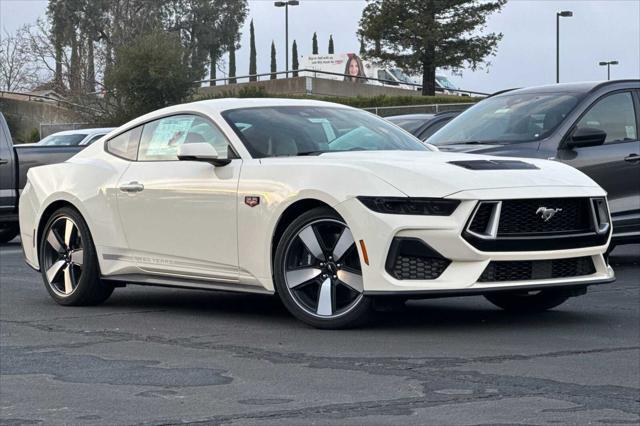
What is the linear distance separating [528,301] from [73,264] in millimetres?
3244

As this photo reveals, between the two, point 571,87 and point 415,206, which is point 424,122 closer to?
point 571,87

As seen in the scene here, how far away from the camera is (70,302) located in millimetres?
9344

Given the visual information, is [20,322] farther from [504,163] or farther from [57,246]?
[504,163]

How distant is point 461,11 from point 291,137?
Result: 2087 inches

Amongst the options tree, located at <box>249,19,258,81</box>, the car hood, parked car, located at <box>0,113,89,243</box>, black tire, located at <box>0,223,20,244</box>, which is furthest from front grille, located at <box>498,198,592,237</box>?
tree, located at <box>249,19,258,81</box>

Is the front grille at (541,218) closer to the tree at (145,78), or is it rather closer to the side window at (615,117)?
the side window at (615,117)

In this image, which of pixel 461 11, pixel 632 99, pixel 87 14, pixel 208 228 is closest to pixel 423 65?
pixel 461 11

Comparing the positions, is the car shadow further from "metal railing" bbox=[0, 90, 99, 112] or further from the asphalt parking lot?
"metal railing" bbox=[0, 90, 99, 112]

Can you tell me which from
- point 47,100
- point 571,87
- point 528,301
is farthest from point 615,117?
point 47,100

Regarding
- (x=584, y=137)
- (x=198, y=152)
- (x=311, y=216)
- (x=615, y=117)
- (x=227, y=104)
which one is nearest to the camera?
(x=311, y=216)

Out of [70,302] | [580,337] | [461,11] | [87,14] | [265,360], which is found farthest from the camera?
[87,14]

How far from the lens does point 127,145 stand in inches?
366

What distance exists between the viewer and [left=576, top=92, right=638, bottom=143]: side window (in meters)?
11.4

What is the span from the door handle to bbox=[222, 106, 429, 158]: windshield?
760 mm
